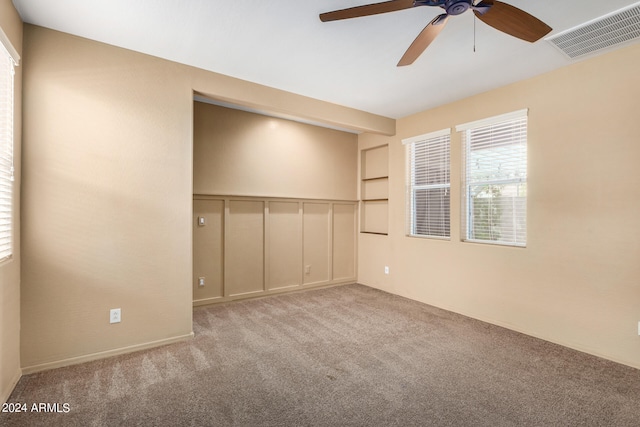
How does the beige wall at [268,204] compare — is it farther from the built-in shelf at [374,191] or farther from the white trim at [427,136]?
the white trim at [427,136]

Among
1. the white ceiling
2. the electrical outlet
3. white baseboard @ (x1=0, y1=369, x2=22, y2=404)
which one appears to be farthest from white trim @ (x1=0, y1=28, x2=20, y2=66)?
white baseboard @ (x1=0, y1=369, x2=22, y2=404)

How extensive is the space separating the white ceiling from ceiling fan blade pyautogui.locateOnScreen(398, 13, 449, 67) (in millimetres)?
291

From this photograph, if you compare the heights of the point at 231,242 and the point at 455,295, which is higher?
the point at 231,242

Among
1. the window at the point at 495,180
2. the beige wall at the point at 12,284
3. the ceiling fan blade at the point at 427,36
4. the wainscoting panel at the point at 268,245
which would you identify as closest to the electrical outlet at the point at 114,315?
the beige wall at the point at 12,284

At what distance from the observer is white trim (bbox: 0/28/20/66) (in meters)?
1.90

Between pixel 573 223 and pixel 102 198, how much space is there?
419 cm

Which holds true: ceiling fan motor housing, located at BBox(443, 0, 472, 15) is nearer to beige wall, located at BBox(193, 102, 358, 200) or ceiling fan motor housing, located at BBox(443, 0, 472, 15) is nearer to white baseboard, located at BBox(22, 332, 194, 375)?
beige wall, located at BBox(193, 102, 358, 200)

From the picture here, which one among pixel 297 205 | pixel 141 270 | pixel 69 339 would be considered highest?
pixel 297 205

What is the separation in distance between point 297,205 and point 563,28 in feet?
11.7

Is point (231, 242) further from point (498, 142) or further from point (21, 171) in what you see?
point (498, 142)

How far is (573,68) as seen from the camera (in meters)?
2.90

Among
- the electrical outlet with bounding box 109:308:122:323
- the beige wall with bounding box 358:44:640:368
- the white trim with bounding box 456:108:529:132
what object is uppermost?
the white trim with bounding box 456:108:529:132

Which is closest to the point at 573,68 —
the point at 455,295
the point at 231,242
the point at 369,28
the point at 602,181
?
the point at 602,181

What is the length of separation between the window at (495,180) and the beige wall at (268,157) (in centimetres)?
202
